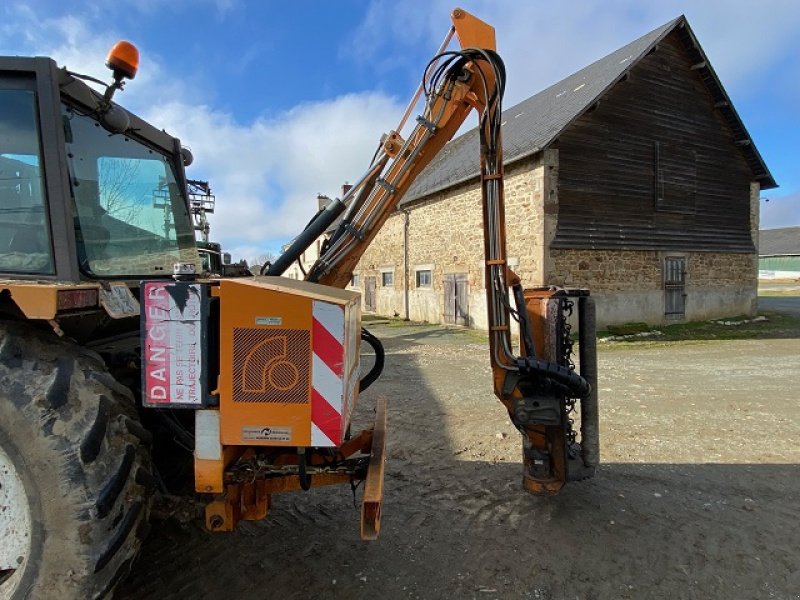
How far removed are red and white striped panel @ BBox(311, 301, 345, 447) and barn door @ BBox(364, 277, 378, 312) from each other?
18916 millimetres

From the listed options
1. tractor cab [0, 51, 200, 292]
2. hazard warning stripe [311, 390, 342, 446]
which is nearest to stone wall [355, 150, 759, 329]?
tractor cab [0, 51, 200, 292]

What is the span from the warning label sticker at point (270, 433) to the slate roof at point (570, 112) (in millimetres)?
11431

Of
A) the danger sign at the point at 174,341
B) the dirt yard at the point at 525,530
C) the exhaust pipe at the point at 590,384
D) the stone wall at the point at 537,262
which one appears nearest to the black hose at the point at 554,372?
the exhaust pipe at the point at 590,384

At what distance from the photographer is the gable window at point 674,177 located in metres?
14.1

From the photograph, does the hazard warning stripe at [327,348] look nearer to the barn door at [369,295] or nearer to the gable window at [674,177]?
the gable window at [674,177]

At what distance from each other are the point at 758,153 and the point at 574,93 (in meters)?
6.37

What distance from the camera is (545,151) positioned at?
1230 cm

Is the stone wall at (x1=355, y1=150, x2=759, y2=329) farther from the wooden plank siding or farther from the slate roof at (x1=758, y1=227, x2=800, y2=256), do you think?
the slate roof at (x1=758, y1=227, x2=800, y2=256)

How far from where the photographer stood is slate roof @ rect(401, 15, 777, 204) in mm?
12781

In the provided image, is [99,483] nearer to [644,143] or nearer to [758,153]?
[644,143]

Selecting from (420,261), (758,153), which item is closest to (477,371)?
Result: (420,261)

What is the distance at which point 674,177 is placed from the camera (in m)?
14.5

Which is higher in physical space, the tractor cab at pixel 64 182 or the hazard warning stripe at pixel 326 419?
the tractor cab at pixel 64 182

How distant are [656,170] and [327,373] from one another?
1486 cm
